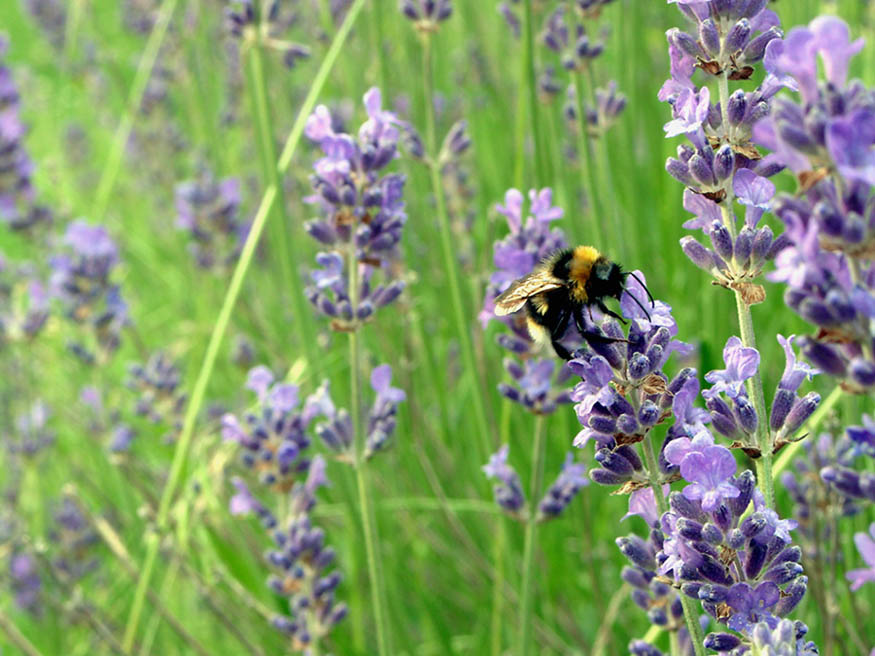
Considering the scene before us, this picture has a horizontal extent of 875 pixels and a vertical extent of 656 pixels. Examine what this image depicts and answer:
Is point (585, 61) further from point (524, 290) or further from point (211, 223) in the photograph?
point (211, 223)

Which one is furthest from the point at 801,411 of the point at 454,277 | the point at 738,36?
the point at 454,277

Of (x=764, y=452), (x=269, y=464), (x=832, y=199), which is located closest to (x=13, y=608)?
(x=269, y=464)

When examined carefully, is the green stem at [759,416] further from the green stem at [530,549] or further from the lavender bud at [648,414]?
the green stem at [530,549]

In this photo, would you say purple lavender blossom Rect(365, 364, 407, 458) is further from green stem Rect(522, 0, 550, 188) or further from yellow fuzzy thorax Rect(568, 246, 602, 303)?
green stem Rect(522, 0, 550, 188)

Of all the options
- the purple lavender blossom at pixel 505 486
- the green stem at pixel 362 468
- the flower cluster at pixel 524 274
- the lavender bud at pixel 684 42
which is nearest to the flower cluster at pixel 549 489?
the purple lavender blossom at pixel 505 486

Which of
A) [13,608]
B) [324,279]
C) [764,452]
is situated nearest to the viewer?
[764,452]

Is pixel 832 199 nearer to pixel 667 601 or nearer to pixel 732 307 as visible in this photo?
pixel 667 601
